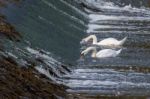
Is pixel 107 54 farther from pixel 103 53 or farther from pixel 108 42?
pixel 108 42

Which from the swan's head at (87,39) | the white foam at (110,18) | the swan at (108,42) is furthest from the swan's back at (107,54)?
the white foam at (110,18)

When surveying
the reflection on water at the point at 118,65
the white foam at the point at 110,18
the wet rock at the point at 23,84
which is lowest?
the wet rock at the point at 23,84

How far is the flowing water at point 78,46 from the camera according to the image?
63.1 ft

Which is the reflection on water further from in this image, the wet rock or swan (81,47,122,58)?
the wet rock

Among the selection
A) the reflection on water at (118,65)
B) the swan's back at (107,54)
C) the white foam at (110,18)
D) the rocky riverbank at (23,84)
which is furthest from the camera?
the white foam at (110,18)

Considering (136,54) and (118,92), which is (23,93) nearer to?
(118,92)

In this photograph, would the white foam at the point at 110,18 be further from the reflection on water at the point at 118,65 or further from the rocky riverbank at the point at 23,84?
the rocky riverbank at the point at 23,84

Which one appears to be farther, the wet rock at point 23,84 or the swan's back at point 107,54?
the swan's back at point 107,54

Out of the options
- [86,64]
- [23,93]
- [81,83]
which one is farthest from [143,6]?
[23,93]

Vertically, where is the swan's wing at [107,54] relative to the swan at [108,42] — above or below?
below

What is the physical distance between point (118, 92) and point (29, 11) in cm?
946

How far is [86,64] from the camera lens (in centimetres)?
2298

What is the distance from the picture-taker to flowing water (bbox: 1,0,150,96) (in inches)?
757

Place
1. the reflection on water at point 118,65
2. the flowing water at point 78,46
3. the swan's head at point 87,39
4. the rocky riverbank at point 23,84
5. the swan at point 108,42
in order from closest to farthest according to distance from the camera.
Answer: the rocky riverbank at point 23,84, the reflection on water at point 118,65, the flowing water at point 78,46, the swan at point 108,42, the swan's head at point 87,39
